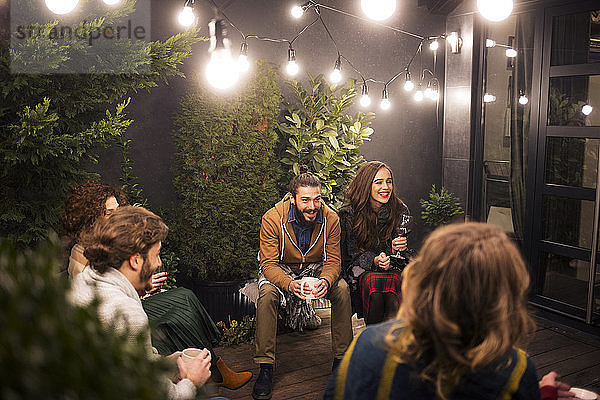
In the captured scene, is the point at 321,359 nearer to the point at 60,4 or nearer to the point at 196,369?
the point at 196,369

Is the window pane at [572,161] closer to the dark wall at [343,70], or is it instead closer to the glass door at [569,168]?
the glass door at [569,168]

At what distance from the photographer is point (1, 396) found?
57 centimetres

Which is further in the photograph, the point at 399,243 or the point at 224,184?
the point at 224,184

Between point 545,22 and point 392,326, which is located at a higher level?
point 545,22

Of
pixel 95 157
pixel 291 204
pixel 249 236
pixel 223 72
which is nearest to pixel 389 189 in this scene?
pixel 291 204

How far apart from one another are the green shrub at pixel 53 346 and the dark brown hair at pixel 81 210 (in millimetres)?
2188

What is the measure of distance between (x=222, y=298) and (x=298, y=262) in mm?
676

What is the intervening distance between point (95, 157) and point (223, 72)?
106 centimetres

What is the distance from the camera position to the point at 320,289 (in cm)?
330

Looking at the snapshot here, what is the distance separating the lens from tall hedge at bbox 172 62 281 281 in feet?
A: 12.7

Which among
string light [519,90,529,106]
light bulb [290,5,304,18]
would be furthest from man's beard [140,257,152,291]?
string light [519,90,529,106]

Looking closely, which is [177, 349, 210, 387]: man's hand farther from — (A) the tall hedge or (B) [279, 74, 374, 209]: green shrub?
(B) [279, 74, 374, 209]: green shrub

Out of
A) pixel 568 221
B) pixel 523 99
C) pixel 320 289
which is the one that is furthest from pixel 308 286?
pixel 523 99

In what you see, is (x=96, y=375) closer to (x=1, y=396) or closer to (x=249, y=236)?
(x=1, y=396)
